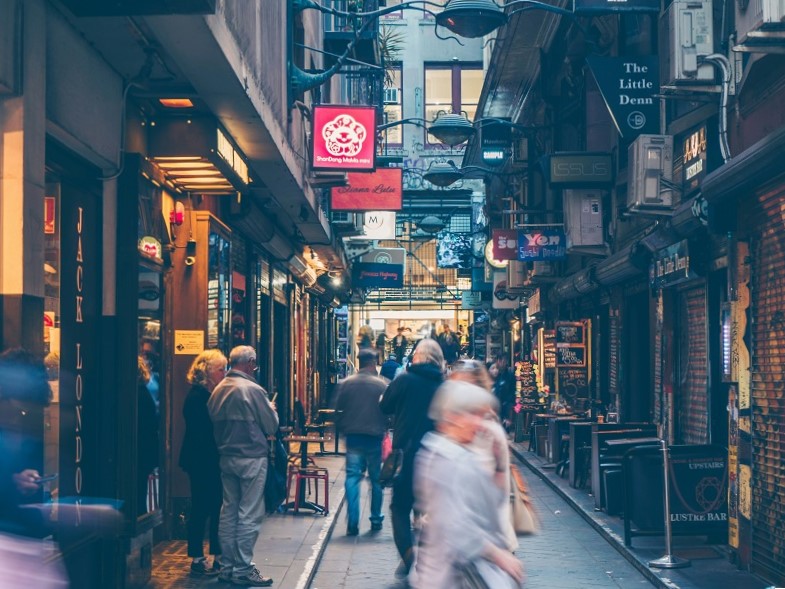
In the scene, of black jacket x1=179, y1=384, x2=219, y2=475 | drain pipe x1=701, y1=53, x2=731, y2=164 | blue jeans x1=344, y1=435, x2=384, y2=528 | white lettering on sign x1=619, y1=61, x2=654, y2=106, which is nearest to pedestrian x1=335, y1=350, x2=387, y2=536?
blue jeans x1=344, y1=435, x2=384, y2=528

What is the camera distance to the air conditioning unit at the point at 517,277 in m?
31.7

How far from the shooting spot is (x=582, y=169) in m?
19.8

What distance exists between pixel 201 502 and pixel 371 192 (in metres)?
10.2

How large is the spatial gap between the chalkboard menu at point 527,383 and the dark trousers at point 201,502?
15805 mm

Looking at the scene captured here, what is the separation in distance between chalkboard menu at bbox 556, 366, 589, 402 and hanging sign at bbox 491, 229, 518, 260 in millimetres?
4168

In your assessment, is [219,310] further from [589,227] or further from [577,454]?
[589,227]

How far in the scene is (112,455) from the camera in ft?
31.6

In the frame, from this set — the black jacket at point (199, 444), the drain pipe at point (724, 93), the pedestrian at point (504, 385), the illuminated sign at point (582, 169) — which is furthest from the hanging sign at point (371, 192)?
the black jacket at point (199, 444)

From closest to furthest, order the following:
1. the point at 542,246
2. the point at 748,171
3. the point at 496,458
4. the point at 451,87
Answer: the point at 496,458, the point at 748,171, the point at 542,246, the point at 451,87

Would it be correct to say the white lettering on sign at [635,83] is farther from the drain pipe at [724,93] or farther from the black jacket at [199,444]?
the black jacket at [199,444]

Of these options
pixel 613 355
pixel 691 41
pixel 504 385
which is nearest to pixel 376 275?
pixel 504 385

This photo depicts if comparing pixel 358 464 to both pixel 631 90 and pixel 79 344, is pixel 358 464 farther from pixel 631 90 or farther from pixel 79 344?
pixel 631 90

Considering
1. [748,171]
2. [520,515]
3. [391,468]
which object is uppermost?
[748,171]

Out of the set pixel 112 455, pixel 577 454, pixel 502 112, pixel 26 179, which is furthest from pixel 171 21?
pixel 502 112
